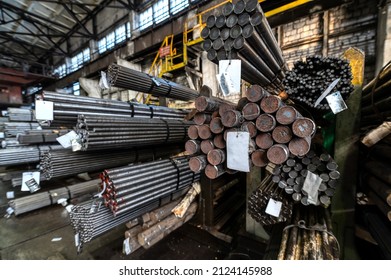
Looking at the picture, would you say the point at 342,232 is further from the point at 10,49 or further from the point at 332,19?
the point at 10,49

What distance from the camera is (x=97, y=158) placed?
2.12 m

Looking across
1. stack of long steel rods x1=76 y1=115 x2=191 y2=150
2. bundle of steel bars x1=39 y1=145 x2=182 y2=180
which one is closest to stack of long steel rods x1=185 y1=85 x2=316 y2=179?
stack of long steel rods x1=76 y1=115 x2=191 y2=150

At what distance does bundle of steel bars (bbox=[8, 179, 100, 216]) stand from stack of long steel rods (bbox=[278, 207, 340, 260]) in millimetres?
3394

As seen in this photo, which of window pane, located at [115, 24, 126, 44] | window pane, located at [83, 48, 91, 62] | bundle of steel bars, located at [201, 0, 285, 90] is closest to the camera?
bundle of steel bars, located at [201, 0, 285, 90]

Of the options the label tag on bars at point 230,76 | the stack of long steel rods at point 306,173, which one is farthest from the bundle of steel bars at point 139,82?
the stack of long steel rods at point 306,173

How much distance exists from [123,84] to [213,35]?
3.64ft

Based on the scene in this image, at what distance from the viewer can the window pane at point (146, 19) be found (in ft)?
22.7

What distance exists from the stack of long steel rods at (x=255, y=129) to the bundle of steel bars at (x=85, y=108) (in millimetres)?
1050

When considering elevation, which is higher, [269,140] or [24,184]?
[269,140]

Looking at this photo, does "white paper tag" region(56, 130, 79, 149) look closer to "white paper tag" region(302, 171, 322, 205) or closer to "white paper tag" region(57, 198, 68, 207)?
"white paper tag" region(302, 171, 322, 205)

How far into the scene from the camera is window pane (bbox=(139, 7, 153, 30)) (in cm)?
693

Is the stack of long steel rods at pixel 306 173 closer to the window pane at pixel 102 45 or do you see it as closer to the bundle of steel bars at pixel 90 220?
the bundle of steel bars at pixel 90 220

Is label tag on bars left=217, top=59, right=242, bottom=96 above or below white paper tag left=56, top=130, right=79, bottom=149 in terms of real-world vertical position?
above
